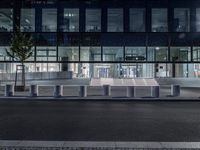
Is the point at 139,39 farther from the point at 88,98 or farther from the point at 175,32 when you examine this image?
the point at 88,98

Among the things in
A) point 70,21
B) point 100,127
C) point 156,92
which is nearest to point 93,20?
point 70,21

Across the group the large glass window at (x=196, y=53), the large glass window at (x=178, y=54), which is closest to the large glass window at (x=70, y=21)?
the large glass window at (x=178, y=54)

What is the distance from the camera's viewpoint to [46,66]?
129 feet

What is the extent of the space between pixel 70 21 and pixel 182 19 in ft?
41.7

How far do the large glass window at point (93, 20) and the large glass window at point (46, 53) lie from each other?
4642 mm

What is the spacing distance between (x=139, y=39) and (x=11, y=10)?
594 inches

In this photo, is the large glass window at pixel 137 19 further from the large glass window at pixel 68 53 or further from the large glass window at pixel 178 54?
the large glass window at pixel 68 53

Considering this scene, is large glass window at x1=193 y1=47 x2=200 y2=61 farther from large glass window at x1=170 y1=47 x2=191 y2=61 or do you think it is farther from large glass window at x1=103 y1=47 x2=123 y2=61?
large glass window at x1=103 y1=47 x2=123 y2=61

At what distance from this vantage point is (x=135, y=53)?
3653 centimetres

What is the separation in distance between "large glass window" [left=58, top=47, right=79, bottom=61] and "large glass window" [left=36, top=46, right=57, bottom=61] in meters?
0.70

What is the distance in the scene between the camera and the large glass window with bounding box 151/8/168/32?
1441 inches

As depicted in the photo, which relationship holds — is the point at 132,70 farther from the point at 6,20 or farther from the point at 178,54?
the point at 6,20

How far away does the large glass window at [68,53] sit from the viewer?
36719mm

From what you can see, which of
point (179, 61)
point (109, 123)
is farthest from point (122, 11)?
point (109, 123)
